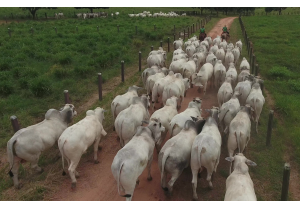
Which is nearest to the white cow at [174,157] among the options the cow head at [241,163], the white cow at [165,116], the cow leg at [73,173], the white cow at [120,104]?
the cow head at [241,163]

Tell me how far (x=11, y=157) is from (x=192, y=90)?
25.5 feet

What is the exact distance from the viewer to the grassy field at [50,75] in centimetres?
644

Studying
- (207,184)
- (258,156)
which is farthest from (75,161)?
(258,156)

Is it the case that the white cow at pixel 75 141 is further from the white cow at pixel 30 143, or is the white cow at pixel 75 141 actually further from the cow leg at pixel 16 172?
the cow leg at pixel 16 172

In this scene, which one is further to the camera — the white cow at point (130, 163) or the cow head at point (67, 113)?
the cow head at point (67, 113)

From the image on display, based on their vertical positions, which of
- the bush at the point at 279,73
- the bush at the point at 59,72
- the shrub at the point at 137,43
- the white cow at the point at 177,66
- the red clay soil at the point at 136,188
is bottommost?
the red clay soil at the point at 136,188

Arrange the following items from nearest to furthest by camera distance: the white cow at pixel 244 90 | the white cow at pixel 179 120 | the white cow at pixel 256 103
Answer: the white cow at pixel 179 120
the white cow at pixel 256 103
the white cow at pixel 244 90

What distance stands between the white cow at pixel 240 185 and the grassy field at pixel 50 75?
381cm

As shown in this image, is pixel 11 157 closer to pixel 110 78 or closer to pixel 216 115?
pixel 216 115

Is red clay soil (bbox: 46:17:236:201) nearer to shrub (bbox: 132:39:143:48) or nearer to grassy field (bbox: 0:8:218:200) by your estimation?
grassy field (bbox: 0:8:218:200)

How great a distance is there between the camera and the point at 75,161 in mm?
5988

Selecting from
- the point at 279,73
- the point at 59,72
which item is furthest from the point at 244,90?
the point at 59,72

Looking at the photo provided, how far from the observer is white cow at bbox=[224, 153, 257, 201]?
441 cm

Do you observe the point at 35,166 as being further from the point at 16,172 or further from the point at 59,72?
the point at 59,72
